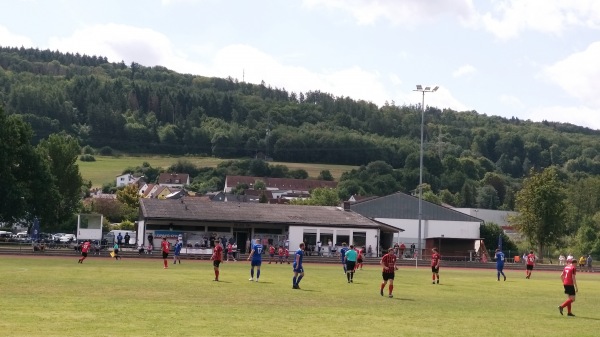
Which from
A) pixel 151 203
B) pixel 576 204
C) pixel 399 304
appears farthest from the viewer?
pixel 576 204

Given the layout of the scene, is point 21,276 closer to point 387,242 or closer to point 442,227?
point 387,242

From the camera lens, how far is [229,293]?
91.6ft

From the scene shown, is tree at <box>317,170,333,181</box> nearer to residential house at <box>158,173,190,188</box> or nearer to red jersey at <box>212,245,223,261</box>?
residential house at <box>158,173,190,188</box>

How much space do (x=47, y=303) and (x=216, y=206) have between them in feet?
191

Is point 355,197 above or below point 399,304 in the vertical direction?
above

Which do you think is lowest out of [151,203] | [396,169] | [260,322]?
[260,322]

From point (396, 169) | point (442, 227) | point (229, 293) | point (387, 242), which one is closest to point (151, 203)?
point (387, 242)

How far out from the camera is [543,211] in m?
91.0

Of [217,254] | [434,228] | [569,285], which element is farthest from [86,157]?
[569,285]

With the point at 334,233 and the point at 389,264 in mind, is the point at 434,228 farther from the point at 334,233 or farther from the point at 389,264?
the point at 389,264

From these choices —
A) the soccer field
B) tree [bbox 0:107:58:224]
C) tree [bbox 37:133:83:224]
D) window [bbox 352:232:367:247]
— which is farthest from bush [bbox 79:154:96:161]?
the soccer field

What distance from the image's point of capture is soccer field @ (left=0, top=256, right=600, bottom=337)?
712 inches

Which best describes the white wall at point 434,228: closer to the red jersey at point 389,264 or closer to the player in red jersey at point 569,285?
the red jersey at point 389,264

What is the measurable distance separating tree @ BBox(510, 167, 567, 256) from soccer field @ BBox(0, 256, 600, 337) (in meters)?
57.6
